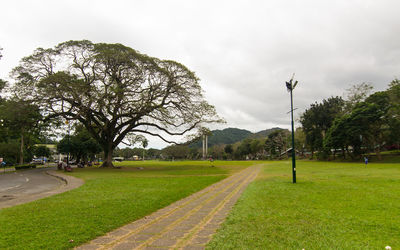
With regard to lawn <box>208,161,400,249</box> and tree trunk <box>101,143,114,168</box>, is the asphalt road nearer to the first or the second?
lawn <box>208,161,400,249</box>

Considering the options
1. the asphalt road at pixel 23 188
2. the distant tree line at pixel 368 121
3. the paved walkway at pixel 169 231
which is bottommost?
the asphalt road at pixel 23 188

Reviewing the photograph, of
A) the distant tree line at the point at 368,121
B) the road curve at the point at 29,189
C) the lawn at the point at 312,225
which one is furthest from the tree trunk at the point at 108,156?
the distant tree line at the point at 368,121

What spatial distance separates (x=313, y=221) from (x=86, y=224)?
6044 millimetres

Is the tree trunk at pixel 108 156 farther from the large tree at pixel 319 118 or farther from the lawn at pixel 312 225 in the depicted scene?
the large tree at pixel 319 118

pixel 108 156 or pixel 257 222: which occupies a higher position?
pixel 108 156

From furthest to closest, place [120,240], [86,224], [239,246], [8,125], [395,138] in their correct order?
1. [395,138]
2. [8,125]
3. [86,224]
4. [120,240]
5. [239,246]

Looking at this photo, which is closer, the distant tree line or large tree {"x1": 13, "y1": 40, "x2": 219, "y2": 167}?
large tree {"x1": 13, "y1": 40, "x2": 219, "y2": 167}

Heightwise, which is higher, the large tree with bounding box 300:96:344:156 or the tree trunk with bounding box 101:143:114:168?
the large tree with bounding box 300:96:344:156

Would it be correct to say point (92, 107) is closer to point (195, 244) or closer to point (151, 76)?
point (151, 76)

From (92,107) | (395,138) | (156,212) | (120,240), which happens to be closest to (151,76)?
(92,107)

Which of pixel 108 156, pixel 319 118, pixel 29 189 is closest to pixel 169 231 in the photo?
pixel 29 189

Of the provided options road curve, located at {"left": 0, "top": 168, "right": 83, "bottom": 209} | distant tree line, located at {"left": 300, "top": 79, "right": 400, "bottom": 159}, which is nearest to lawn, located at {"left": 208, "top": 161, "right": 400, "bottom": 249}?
road curve, located at {"left": 0, "top": 168, "right": 83, "bottom": 209}

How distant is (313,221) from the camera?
20.0ft

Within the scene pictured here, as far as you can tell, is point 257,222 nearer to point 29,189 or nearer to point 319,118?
point 29,189
